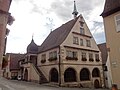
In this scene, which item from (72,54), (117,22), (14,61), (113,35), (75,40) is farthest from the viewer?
(14,61)

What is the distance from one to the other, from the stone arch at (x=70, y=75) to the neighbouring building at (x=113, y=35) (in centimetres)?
1321

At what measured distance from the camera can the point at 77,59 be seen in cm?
2938

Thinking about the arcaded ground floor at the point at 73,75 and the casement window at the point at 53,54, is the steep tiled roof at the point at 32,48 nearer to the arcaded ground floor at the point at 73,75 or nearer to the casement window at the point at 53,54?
the arcaded ground floor at the point at 73,75

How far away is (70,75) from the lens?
92.6ft

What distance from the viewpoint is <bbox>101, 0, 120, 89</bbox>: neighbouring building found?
14.5m

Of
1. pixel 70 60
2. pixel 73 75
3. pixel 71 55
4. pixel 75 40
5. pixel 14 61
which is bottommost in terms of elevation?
pixel 73 75

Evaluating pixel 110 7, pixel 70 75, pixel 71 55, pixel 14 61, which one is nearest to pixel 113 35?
pixel 110 7

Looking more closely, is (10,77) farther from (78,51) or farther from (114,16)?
(114,16)

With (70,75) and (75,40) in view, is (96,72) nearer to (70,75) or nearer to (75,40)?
(70,75)

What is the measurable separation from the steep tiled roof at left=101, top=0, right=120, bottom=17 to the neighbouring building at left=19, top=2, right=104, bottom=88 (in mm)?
12856

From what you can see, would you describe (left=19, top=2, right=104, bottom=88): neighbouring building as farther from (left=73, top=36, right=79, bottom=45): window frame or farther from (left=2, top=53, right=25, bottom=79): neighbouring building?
(left=2, top=53, right=25, bottom=79): neighbouring building

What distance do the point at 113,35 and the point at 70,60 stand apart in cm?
1414

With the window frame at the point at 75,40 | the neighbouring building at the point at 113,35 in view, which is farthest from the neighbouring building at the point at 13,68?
the neighbouring building at the point at 113,35

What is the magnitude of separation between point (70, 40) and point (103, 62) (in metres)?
12.2
